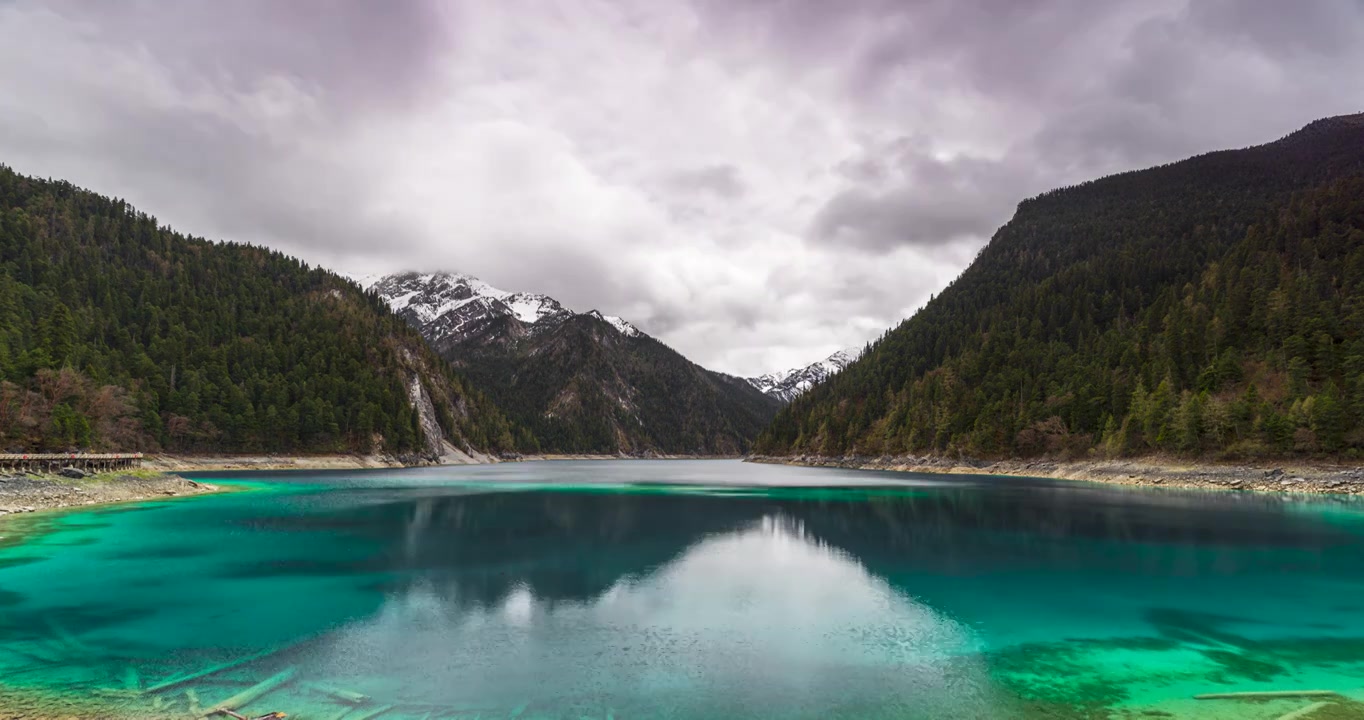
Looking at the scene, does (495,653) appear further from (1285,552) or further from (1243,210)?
(1243,210)

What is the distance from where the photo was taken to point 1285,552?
3469cm

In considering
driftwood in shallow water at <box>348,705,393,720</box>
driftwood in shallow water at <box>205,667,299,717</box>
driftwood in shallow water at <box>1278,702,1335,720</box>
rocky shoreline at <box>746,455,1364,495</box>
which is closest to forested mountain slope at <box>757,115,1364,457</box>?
rocky shoreline at <box>746,455,1364,495</box>

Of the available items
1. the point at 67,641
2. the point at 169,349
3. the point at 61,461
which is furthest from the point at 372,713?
the point at 169,349

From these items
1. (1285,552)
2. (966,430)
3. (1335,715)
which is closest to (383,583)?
(1335,715)

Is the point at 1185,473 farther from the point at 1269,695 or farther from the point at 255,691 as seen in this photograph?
the point at 255,691

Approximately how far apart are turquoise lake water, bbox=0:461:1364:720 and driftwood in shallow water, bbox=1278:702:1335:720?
0.29m

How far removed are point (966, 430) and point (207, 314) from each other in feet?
550

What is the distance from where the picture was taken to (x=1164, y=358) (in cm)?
10888

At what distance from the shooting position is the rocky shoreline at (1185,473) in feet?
236

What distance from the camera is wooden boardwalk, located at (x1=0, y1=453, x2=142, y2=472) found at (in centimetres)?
5616

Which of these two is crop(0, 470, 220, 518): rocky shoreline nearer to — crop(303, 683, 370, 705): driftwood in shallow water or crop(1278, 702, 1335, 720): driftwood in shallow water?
crop(303, 683, 370, 705): driftwood in shallow water

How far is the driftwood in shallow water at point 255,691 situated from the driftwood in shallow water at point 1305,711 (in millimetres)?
20443

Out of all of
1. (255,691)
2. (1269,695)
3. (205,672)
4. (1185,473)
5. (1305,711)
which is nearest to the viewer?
(1305,711)

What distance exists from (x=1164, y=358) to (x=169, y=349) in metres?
177
